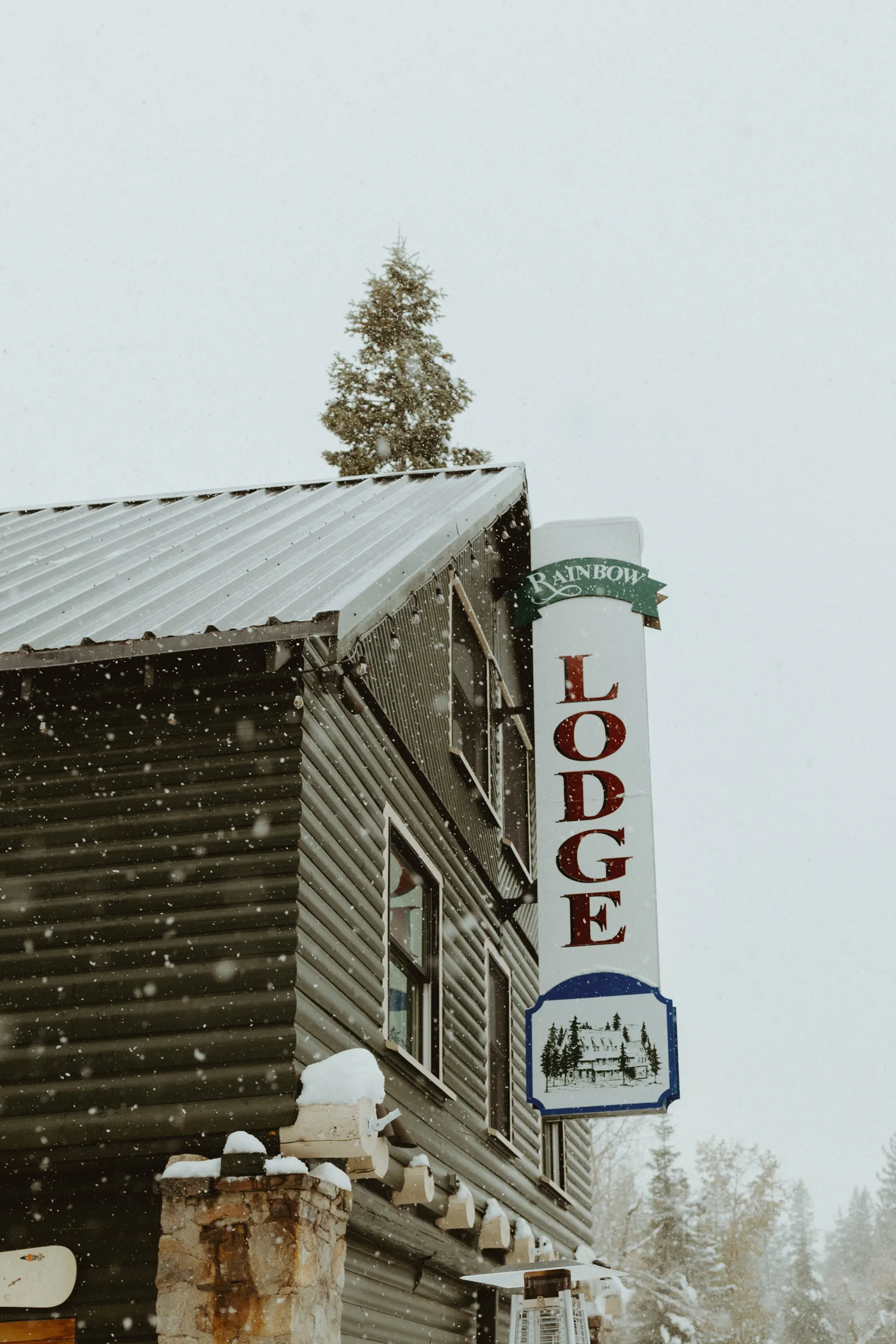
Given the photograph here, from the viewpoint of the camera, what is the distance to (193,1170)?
7605 millimetres

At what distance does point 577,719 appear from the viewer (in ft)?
42.6

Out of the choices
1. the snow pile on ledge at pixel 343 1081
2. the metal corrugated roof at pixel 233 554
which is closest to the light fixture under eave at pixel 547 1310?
the snow pile on ledge at pixel 343 1081

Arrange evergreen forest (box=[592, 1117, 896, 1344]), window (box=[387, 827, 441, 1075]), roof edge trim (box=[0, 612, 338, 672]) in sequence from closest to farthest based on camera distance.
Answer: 1. roof edge trim (box=[0, 612, 338, 672])
2. window (box=[387, 827, 441, 1075])
3. evergreen forest (box=[592, 1117, 896, 1344])

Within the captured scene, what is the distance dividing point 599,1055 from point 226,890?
420 centimetres

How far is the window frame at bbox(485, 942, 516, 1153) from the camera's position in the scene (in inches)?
507

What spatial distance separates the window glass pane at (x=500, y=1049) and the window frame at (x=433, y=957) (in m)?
2.22

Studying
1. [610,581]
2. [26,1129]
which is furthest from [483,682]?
[26,1129]

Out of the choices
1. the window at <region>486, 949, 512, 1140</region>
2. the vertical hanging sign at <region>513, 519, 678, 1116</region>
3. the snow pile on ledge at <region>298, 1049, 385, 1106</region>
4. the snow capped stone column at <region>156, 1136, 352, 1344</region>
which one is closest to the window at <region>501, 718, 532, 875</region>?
the window at <region>486, 949, 512, 1140</region>

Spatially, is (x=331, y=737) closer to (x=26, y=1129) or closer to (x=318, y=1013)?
(x=318, y=1013)

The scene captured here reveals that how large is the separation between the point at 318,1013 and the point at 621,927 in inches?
160

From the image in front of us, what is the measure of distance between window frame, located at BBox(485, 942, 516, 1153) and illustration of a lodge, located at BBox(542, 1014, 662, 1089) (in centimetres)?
158

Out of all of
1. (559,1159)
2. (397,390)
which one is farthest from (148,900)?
(397,390)

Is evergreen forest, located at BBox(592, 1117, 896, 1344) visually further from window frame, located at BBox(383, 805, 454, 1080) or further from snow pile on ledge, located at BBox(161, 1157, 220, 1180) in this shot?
snow pile on ledge, located at BBox(161, 1157, 220, 1180)

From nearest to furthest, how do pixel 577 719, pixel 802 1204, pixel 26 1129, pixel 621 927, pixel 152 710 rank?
1. pixel 26 1129
2. pixel 152 710
3. pixel 621 927
4. pixel 577 719
5. pixel 802 1204
